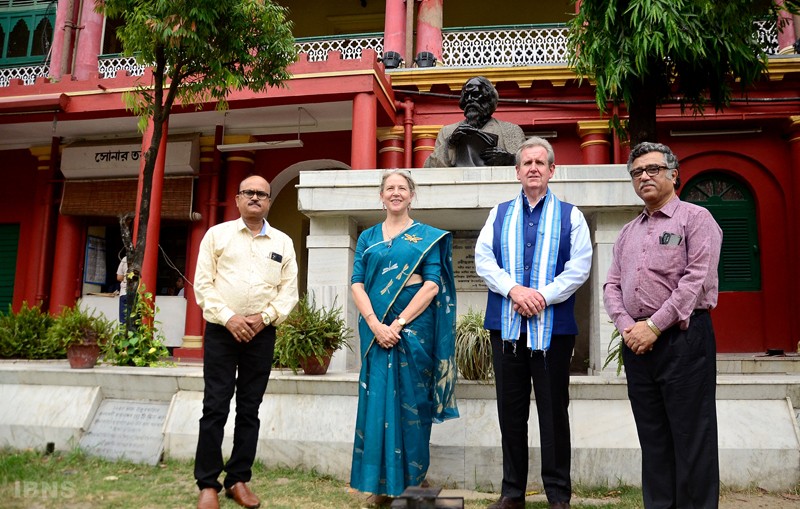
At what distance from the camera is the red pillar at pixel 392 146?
1030 centimetres

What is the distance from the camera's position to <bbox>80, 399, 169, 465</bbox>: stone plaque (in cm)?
397

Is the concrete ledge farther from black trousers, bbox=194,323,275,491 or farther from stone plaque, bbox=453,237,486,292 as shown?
stone plaque, bbox=453,237,486,292

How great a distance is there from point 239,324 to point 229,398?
38 cm

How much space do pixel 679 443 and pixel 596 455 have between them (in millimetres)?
1073

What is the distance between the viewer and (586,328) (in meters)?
4.80

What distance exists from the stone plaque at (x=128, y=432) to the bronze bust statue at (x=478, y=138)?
2842 mm

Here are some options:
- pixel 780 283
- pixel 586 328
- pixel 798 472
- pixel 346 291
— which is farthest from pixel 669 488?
pixel 780 283

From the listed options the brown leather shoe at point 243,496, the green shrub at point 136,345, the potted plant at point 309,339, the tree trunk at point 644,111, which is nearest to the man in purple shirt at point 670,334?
the brown leather shoe at point 243,496

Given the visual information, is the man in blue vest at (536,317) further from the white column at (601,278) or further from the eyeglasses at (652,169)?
the white column at (601,278)

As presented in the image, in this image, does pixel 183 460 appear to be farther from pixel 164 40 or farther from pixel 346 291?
pixel 164 40

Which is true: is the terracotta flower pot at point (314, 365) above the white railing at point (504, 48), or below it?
below

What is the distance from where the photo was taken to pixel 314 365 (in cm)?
424

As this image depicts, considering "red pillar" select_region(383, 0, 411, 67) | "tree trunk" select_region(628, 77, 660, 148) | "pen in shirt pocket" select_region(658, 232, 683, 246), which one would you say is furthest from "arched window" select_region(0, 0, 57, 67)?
"pen in shirt pocket" select_region(658, 232, 683, 246)

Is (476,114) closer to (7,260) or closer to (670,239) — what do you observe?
(670,239)
